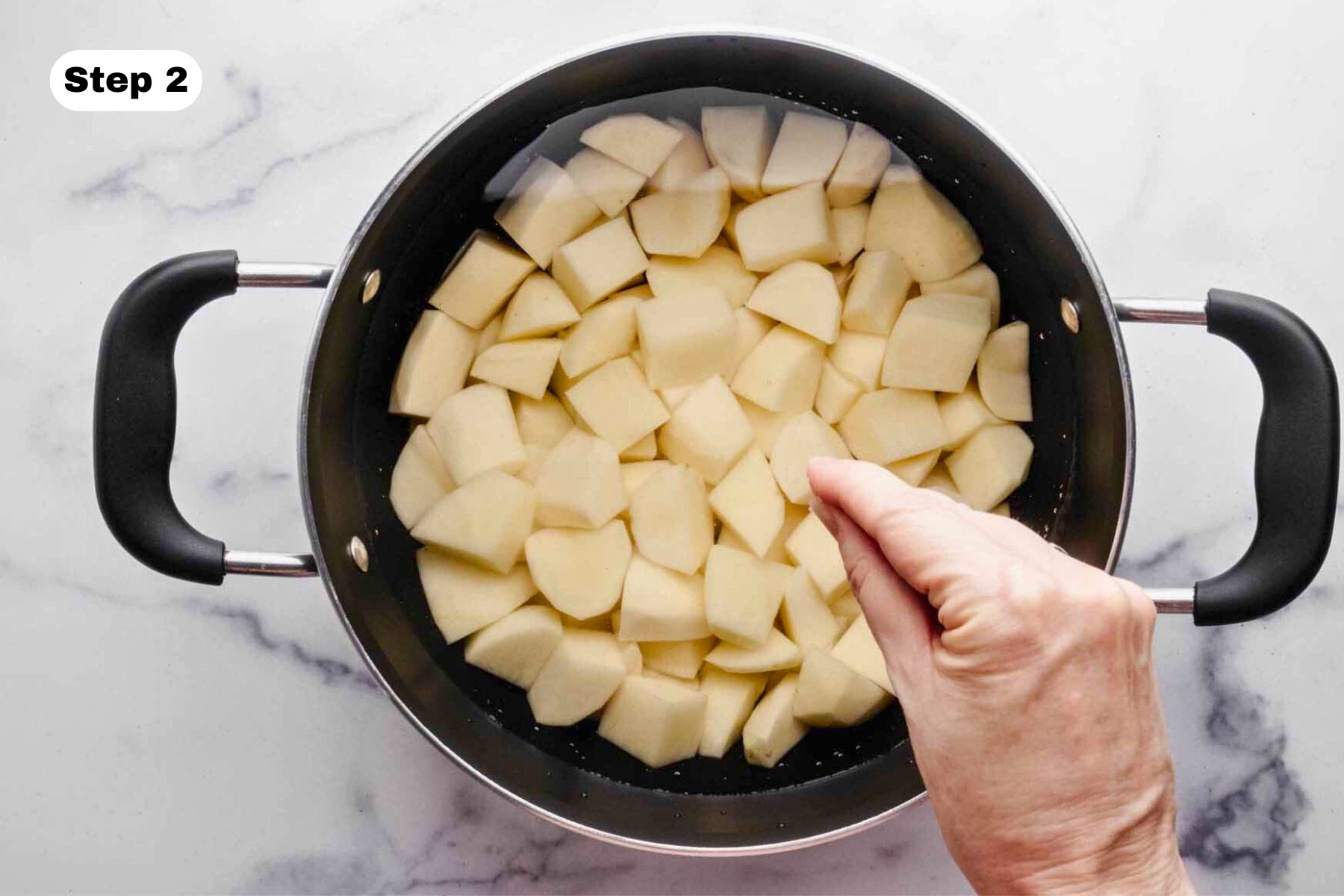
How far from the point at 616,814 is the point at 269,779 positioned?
330mm

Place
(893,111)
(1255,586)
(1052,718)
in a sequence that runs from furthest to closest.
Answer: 1. (893,111)
2. (1255,586)
3. (1052,718)

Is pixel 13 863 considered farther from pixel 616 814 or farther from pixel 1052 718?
pixel 1052 718

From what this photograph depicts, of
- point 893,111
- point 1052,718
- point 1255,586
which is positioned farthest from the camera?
point 893,111

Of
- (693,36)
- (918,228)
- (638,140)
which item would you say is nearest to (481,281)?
(638,140)

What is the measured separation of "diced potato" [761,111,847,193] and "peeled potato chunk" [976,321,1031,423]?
211 millimetres

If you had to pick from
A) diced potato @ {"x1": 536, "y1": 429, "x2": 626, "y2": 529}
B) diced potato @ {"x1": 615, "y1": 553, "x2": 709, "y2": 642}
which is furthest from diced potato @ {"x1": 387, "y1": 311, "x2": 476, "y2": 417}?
diced potato @ {"x1": 615, "y1": 553, "x2": 709, "y2": 642}

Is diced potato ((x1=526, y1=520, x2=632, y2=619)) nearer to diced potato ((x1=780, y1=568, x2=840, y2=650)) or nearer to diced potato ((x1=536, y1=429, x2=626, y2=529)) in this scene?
diced potato ((x1=536, y1=429, x2=626, y2=529))

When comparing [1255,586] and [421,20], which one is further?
[421,20]

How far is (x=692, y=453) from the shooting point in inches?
39.3

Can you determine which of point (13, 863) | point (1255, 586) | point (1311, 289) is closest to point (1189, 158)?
point (1311, 289)

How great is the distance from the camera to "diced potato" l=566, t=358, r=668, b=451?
3.26 ft

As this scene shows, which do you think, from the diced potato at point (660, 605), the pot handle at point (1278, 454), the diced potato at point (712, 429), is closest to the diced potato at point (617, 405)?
the diced potato at point (712, 429)

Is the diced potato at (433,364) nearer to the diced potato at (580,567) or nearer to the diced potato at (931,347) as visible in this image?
the diced potato at (580,567)

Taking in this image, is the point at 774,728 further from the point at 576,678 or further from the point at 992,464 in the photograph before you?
the point at 992,464
